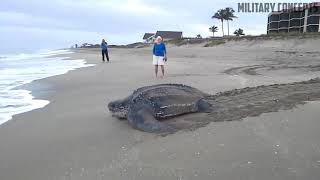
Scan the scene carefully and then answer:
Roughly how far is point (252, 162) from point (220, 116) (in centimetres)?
151

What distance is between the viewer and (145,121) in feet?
15.3

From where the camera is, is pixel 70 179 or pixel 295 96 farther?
pixel 295 96

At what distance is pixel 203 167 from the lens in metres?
3.26

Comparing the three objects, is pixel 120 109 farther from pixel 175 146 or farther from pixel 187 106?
pixel 175 146

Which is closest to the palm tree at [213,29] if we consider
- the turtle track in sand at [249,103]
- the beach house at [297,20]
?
the beach house at [297,20]

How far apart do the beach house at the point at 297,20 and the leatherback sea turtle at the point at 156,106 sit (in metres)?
39.9

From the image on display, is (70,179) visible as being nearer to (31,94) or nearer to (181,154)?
(181,154)

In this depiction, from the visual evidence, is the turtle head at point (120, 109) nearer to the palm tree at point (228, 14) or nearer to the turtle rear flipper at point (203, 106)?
the turtle rear flipper at point (203, 106)

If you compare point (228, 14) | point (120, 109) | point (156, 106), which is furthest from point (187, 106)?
point (228, 14)

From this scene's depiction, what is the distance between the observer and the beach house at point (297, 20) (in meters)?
42.2

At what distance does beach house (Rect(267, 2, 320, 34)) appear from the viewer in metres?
42.2

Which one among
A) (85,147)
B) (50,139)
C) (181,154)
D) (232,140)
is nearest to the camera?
(181,154)

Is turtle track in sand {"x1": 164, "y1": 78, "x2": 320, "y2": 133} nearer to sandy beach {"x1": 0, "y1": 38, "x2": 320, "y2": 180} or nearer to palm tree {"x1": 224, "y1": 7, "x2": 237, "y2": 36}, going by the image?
sandy beach {"x1": 0, "y1": 38, "x2": 320, "y2": 180}

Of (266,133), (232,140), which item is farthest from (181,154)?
(266,133)
